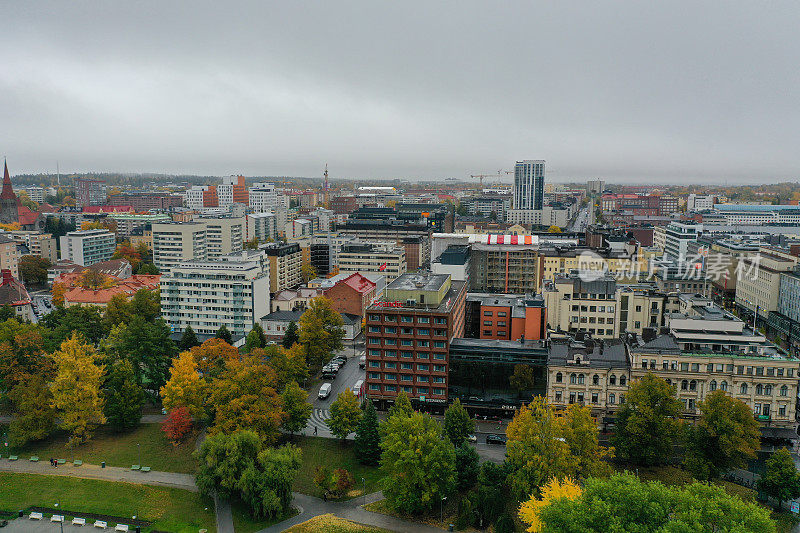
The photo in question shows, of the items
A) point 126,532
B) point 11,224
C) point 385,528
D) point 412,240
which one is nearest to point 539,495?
point 385,528

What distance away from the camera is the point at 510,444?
129ft

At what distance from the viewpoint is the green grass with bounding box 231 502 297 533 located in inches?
1490

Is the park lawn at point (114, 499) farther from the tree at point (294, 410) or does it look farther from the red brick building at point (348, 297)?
the red brick building at point (348, 297)

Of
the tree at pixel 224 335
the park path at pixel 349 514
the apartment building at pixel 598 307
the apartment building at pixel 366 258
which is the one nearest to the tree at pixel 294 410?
the park path at pixel 349 514

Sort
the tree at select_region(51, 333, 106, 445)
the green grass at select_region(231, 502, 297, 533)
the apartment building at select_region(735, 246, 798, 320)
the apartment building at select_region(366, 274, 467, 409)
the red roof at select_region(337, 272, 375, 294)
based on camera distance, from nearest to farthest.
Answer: the green grass at select_region(231, 502, 297, 533), the tree at select_region(51, 333, 106, 445), the apartment building at select_region(366, 274, 467, 409), the red roof at select_region(337, 272, 375, 294), the apartment building at select_region(735, 246, 798, 320)

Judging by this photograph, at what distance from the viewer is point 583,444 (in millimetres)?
38469

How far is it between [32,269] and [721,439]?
12112 centimetres

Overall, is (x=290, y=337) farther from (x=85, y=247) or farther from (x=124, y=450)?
(x=85, y=247)

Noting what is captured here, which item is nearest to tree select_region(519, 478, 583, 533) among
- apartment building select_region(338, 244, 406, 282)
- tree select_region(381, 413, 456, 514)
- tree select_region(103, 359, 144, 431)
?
tree select_region(381, 413, 456, 514)

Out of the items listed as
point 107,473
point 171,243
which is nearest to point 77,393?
point 107,473

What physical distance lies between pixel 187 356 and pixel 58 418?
13630mm

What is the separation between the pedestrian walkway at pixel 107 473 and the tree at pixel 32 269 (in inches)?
3129

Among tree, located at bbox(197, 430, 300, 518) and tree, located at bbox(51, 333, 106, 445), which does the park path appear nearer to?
tree, located at bbox(197, 430, 300, 518)

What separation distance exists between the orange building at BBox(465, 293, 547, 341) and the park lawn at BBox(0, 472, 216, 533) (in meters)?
34.6
